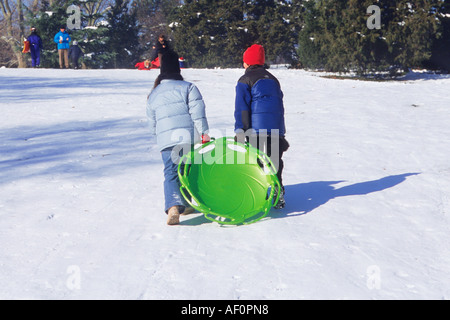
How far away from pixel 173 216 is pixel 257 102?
1.36m

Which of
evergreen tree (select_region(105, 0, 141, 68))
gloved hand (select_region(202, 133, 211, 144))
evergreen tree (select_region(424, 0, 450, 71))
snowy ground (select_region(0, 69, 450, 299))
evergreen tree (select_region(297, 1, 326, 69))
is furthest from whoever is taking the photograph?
evergreen tree (select_region(105, 0, 141, 68))

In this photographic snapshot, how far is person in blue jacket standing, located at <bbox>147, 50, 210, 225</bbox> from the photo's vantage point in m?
5.30

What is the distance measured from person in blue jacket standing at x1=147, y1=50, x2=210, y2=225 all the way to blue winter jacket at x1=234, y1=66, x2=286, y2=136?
0.46 m

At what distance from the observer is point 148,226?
534 cm

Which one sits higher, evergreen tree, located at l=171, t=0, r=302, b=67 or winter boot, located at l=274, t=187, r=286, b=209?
evergreen tree, located at l=171, t=0, r=302, b=67

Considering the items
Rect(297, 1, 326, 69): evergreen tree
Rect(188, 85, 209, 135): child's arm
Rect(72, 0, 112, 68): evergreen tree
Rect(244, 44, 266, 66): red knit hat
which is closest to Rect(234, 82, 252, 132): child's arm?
Rect(244, 44, 266, 66): red knit hat

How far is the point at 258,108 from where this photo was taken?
5.61 meters

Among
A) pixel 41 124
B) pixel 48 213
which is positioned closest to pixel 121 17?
pixel 41 124

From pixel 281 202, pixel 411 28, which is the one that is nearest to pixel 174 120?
pixel 281 202

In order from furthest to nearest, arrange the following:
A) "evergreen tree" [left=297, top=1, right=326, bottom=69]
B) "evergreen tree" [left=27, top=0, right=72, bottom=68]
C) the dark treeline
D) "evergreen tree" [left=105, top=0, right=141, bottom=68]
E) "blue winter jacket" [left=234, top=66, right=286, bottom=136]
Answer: "evergreen tree" [left=105, top=0, right=141, bottom=68] < "evergreen tree" [left=27, top=0, right=72, bottom=68] < "evergreen tree" [left=297, top=1, right=326, bottom=69] < the dark treeline < "blue winter jacket" [left=234, top=66, right=286, bottom=136]

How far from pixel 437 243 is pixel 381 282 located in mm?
1177

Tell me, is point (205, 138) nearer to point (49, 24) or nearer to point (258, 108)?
point (258, 108)

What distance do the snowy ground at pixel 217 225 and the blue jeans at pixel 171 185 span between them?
0.72 feet

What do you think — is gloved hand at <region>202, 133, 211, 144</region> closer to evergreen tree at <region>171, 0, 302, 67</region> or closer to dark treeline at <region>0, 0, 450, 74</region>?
dark treeline at <region>0, 0, 450, 74</region>
